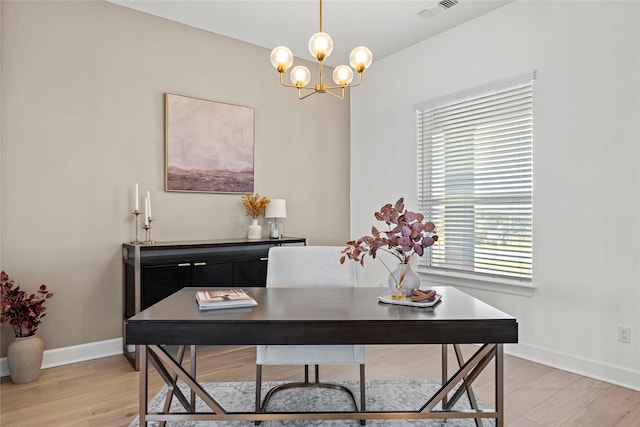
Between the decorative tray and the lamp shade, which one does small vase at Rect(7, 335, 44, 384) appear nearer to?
the lamp shade

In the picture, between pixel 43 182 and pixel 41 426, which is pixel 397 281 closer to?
pixel 41 426

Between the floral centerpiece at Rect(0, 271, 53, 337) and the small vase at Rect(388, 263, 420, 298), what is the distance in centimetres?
246

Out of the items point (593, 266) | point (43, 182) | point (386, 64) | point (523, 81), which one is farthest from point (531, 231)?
point (43, 182)

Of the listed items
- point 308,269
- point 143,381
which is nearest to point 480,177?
point 308,269

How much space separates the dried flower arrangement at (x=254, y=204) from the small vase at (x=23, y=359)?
199cm

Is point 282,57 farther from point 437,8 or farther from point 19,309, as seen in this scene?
point 19,309

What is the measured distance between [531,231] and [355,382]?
5.88ft

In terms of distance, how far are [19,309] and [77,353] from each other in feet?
2.02

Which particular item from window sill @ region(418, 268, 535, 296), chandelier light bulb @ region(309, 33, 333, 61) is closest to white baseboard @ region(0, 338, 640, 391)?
window sill @ region(418, 268, 535, 296)

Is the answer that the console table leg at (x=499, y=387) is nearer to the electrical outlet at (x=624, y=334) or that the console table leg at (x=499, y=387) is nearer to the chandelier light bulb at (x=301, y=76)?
the electrical outlet at (x=624, y=334)

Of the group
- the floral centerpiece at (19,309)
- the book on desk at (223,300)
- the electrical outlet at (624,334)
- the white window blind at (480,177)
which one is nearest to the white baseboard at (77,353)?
the floral centerpiece at (19,309)

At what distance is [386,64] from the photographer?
4551 millimetres

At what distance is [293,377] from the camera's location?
282cm

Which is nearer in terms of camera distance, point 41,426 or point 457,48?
point 41,426
